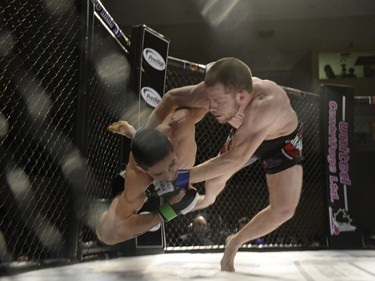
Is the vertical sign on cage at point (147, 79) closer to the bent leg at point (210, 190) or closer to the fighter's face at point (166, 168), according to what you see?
the bent leg at point (210, 190)

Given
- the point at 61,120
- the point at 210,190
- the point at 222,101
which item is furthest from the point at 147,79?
the point at 222,101

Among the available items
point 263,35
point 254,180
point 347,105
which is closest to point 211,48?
point 263,35

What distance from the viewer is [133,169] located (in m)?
2.39

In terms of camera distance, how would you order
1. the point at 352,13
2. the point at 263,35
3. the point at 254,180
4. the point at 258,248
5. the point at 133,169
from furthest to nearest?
the point at 263,35 < the point at 352,13 < the point at 254,180 < the point at 258,248 < the point at 133,169

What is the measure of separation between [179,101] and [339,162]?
2.31 metres

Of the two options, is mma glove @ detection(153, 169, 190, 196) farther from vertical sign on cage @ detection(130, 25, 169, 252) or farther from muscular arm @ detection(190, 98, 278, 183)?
vertical sign on cage @ detection(130, 25, 169, 252)

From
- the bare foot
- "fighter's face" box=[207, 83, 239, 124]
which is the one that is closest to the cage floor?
the bare foot

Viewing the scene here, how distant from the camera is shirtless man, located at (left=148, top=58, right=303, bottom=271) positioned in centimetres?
207

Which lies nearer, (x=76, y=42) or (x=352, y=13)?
(x=76, y=42)

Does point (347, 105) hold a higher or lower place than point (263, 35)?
lower

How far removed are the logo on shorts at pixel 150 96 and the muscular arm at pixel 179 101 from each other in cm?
81

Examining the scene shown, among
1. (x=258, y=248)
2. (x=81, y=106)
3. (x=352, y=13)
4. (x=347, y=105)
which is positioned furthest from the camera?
(x=352, y=13)

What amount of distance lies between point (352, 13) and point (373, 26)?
69cm

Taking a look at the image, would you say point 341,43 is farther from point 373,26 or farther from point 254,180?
point 254,180
